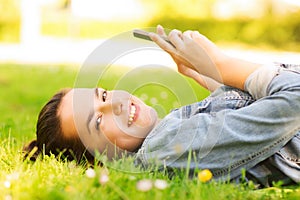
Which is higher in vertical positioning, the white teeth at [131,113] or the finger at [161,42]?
the finger at [161,42]

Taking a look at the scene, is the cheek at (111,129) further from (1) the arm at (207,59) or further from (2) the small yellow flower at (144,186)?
(2) the small yellow flower at (144,186)

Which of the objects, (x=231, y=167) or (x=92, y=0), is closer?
(x=231, y=167)

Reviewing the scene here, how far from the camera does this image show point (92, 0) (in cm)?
1883

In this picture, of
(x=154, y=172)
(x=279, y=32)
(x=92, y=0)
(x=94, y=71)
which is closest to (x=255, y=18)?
(x=279, y=32)

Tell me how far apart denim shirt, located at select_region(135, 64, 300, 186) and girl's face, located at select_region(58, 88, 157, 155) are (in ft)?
0.56

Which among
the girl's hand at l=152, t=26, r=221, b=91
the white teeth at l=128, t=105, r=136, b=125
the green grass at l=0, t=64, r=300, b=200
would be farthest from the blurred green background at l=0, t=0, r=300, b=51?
the green grass at l=0, t=64, r=300, b=200

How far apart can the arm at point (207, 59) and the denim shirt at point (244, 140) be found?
17 cm

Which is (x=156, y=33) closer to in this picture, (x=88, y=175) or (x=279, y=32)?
(x=88, y=175)

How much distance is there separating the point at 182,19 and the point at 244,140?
1404 cm

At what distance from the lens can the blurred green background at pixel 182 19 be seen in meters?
15.5

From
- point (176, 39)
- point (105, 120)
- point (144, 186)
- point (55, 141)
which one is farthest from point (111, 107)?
point (144, 186)

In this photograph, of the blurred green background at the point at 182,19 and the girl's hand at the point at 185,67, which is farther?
the blurred green background at the point at 182,19

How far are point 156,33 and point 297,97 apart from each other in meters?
0.76

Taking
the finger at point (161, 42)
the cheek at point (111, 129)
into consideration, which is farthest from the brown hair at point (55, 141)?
the finger at point (161, 42)
